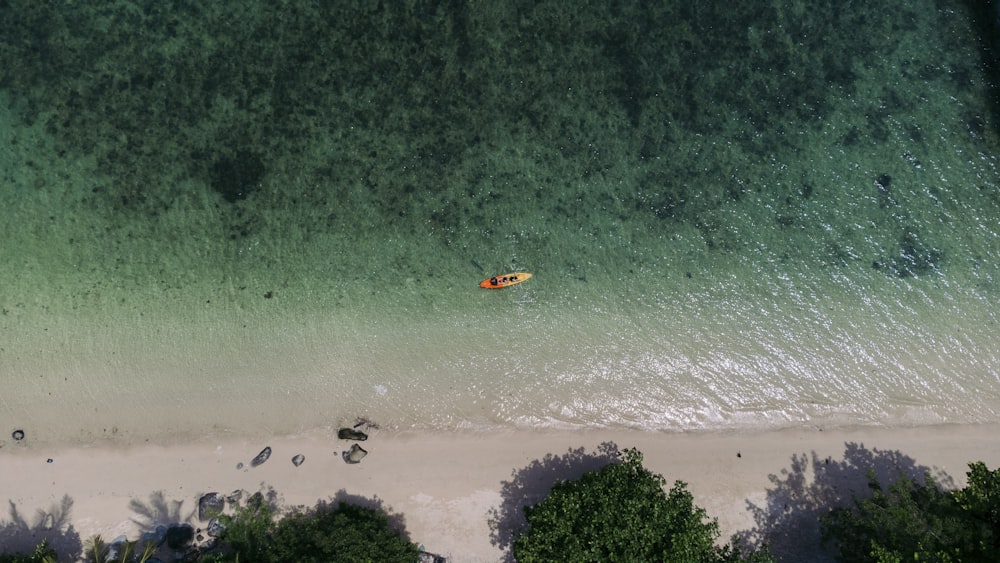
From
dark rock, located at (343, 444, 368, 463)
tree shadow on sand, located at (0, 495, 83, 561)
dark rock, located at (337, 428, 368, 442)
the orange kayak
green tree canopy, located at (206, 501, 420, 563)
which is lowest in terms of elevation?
green tree canopy, located at (206, 501, 420, 563)

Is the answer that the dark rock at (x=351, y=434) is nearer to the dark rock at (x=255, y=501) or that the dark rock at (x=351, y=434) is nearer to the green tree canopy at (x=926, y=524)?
the dark rock at (x=255, y=501)

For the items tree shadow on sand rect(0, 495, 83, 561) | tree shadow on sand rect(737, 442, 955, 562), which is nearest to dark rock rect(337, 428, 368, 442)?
tree shadow on sand rect(0, 495, 83, 561)

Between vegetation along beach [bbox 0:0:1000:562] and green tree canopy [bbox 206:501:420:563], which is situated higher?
vegetation along beach [bbox 0:0:1000:562]

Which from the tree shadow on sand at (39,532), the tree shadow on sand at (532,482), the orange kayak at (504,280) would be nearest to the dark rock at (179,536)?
the tree shadow on sand at (39,532)

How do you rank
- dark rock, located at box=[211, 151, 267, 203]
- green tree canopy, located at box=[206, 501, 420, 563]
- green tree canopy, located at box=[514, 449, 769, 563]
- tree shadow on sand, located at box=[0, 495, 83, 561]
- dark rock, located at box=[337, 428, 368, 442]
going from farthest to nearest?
dark rock, located at box=[211, 151, 267, 203] → dark rock, located at box=[337, 428, 368, 442] → tree shadow on sand, located at box=[0, 495, 83, 561] → green tree canopy, located at box=[206, 501, 420, 563] → green tree canopy, located at box=[514, 449, 769, 563]

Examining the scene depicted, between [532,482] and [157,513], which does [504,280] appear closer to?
[532,482]

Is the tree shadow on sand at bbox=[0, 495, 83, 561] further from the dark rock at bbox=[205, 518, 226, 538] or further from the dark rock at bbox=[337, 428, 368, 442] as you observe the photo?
the dark rock at bbox=[337, 428, 368, 442]

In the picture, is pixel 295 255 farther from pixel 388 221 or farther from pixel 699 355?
pixel 699 355

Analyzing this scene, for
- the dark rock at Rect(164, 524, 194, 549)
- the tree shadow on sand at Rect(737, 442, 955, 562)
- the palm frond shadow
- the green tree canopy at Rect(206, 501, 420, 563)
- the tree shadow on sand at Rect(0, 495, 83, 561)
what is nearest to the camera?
the green tree canopy at Rect(206, 501, 420, 563)
